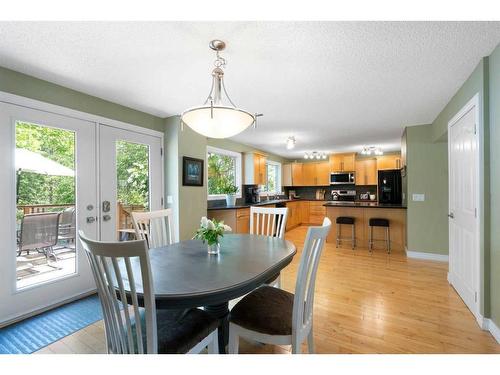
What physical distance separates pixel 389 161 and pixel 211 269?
6.92 metres

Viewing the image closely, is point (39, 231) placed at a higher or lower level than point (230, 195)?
lower

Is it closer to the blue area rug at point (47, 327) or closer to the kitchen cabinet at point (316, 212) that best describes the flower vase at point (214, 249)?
the blue area rug at point (47, 327)

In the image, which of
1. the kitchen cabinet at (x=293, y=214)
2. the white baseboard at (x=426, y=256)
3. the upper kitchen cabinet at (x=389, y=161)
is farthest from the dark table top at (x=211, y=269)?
the upper kitchen cabinet at (x=389, y=161)

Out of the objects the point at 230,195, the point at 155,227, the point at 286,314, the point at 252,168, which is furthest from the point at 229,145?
the point at 286,314

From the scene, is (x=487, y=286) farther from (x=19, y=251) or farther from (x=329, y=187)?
(x=329, y=187)

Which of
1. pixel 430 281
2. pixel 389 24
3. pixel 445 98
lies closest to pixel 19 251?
pixel 389 24

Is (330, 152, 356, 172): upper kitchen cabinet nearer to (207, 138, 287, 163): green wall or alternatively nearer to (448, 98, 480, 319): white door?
(207, 138, 287, 163): green wall

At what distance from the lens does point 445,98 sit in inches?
112

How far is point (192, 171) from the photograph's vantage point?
12.2ft

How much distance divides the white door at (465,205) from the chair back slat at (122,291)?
8.70ft

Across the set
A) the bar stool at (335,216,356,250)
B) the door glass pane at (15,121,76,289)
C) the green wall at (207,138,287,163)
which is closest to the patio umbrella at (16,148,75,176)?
the door glass pane at (15,121,76,289)

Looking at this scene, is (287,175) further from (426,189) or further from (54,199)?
(54,199)

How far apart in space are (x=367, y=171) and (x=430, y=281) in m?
4.48

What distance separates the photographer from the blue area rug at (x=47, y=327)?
1.85m
